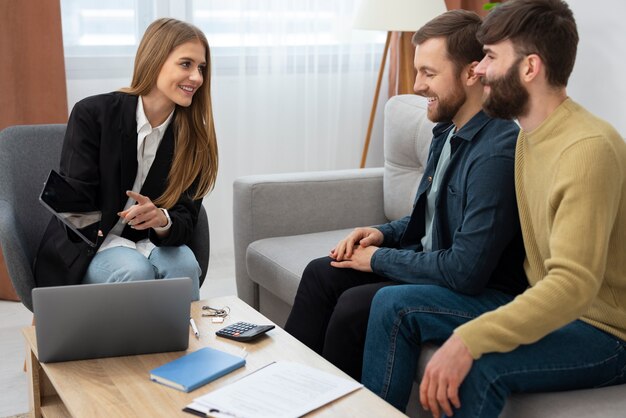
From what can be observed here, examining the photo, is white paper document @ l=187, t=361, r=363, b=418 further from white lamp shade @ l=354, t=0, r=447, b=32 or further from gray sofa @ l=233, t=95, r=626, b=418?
white lamp shade @ l=354, t=0, r=447, b=32

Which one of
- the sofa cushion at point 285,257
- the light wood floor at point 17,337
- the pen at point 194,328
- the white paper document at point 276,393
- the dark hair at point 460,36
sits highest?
the dark hair at point 460,36

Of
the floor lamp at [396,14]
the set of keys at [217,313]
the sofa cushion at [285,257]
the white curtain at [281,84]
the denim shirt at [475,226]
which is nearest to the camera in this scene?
the denim shirt at [475,226]

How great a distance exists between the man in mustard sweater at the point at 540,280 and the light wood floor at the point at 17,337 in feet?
3.96

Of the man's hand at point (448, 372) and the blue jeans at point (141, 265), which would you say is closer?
the man's hand at point (448, 372)

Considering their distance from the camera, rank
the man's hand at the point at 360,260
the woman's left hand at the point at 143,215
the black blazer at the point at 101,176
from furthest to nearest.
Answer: the black blazer at the point at 101,176 < the woman's left hand at the point at 143,215 < the man's hand at the point at 360,260

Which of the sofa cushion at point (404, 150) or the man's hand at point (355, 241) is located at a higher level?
the sofa cushion at point (404, 150)

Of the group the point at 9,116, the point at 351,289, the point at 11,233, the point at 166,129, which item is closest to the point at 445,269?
the point at 351,289

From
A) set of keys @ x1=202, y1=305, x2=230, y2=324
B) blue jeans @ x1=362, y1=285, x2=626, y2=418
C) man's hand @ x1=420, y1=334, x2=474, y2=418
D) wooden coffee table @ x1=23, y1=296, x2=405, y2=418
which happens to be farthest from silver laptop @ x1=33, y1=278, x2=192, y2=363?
man's hand @ x1=420, y1=334, x2=474, y2=418

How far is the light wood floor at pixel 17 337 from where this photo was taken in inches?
95.5

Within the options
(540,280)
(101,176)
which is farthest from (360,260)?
(101,176)

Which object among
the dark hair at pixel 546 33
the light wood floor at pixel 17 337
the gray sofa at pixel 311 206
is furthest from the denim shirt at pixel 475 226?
the light wood floor at pixel 17 337

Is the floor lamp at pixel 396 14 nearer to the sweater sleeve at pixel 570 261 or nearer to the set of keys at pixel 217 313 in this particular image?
the set of keys at pixel 217 313

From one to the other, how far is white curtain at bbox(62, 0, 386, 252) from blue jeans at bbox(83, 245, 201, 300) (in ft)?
4.68

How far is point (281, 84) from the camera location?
392cm
